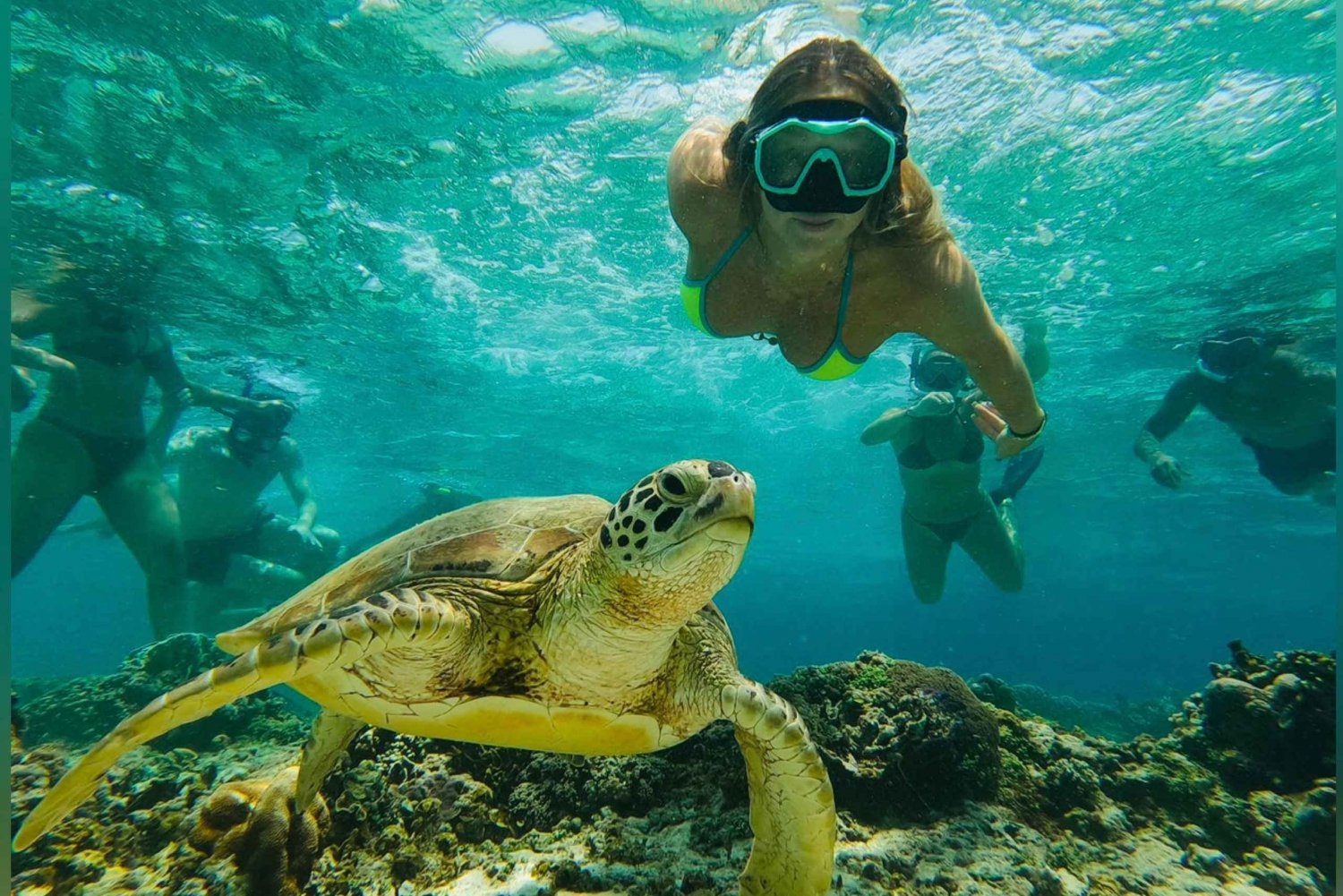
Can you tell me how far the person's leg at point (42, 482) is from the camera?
7.13 meters

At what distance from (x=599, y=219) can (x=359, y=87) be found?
3941 mm

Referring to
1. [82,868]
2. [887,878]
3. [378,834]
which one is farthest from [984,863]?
[82,868]

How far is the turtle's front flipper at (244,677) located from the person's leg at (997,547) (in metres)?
8.50

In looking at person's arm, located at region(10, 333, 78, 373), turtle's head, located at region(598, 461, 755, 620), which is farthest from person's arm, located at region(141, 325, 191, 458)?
turtle's head, located at region(598, 461, 755, 620)

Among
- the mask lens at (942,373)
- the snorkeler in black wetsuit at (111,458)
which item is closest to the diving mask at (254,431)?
the snorkeler in black wetsuit at (111,458)

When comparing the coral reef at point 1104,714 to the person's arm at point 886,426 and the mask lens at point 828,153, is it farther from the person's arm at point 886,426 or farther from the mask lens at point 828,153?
the mask lens at point 828,153

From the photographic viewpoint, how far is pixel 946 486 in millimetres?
8281

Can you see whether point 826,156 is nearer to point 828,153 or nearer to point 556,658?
point 828,153

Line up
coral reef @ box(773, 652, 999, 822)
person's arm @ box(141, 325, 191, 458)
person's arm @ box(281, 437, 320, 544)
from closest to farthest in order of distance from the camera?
coral reef @ box(773, 652, 999, 822) < person's arm @ box(141, 325, 191, 458) < person's arm @ box(281, 437, 320, 544)

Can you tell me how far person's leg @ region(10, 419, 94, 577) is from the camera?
281 inches

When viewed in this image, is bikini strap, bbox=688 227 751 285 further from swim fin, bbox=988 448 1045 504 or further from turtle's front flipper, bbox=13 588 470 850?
swim fin, bbox=988 448 1045 504

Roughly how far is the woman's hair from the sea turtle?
203cm

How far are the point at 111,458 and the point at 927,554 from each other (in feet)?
38.3

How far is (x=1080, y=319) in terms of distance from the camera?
13047 mm
